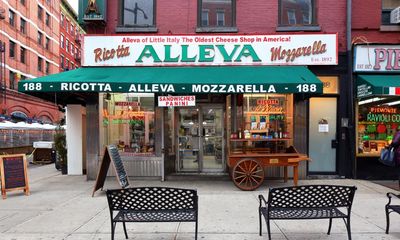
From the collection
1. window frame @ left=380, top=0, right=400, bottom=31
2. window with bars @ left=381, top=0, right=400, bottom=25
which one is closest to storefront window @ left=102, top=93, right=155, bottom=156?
window frame @ left=380, top=0, right=400, bottom=31

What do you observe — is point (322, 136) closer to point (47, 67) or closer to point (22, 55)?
point (22, 55)

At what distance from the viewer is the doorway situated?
10.8 meters

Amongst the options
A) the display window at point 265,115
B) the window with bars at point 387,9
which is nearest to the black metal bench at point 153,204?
the display window at point 265,115

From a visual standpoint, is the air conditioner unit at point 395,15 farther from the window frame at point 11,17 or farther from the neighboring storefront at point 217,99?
the window frame at point 11,17

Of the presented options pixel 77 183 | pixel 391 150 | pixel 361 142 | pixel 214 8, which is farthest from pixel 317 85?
pixel 77 183

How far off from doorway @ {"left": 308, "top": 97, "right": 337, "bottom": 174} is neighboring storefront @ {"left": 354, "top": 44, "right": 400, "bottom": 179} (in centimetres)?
69

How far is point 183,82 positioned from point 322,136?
466cm

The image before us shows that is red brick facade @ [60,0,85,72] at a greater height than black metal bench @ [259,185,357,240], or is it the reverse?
red brick facade @ [60,0,85,72]

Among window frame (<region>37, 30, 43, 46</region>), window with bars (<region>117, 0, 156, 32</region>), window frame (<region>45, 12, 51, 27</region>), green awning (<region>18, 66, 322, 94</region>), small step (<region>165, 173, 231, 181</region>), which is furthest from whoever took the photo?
window frame (<region>45, 12, 51, 27</region>)

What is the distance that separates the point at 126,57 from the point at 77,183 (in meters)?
3.88

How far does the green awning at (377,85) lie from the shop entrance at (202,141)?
4.07 meters

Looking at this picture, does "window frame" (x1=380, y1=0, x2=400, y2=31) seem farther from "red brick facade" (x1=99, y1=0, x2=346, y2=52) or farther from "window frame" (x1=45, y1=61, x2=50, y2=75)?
"window frame" (x1=45, y1=61, x2=50, y2=75)

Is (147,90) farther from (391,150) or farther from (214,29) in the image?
(391,150)

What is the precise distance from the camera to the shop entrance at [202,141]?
11289 millimetres
